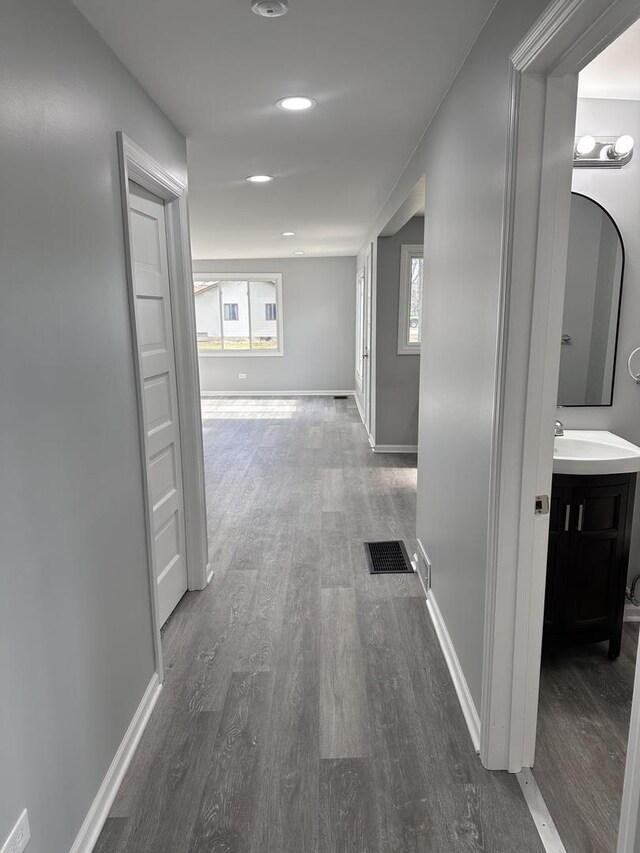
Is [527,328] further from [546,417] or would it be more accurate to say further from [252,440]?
[252,440]

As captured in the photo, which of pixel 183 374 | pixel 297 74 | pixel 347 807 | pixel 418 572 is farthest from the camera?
pixel 418 572

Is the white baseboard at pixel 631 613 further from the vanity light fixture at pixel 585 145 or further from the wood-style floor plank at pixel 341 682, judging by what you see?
the vanity light fixture at pixel 585 145

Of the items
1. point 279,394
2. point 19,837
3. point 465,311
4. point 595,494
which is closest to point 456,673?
point 595,494

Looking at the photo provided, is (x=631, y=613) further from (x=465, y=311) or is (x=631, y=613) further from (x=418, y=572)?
(x=465, y=311)

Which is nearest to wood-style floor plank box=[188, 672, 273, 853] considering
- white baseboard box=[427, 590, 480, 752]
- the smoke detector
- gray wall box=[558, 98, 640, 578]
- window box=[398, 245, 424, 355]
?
white baseboard box=[427, 590, 480, 752]

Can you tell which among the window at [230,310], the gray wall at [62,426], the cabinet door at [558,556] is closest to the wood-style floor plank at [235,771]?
the gray wall at [62,426]

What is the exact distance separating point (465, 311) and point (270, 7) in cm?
115

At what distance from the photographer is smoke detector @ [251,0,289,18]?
5.25 feet

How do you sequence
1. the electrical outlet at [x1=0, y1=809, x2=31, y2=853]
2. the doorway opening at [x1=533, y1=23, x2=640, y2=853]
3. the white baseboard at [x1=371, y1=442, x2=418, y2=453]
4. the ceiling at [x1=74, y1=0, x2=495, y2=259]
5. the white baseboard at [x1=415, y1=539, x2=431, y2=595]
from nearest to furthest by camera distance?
the electrical outlet at [x1=0, y1=809, x2=31, y2=853], the ceiling at [x1=74, y1=0, x2=495, y2=259], the doorway opening at [x1=533, y1=23, x2=640, y2=853], the white baseboard at [x1=415, y1=539, x2=431, y2=595], the white baseboard at [x1=371, y1=442, x2=418, y2=453]

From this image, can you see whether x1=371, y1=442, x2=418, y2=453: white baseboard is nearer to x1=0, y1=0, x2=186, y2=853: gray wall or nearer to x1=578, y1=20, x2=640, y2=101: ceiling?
x1=578, y1=20, x2=640, y2=101: ceiling

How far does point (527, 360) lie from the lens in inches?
64.5

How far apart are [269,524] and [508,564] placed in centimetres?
259

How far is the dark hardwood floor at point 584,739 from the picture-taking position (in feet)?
5.53

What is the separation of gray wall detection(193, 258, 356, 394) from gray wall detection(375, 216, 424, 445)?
386cm
